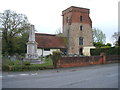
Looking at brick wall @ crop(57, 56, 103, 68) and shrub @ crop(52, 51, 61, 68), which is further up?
shrub @ crop(52, 51, 61, 68)

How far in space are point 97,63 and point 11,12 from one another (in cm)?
2139

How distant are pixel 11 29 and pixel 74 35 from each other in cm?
2029

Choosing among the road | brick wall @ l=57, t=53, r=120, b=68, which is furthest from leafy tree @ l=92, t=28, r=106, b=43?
the road

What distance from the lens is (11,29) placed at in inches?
1262

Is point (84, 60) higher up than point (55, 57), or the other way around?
point (55, 57)

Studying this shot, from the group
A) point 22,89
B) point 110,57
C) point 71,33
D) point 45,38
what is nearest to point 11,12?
point 45,38

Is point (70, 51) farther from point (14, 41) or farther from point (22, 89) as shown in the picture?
point (22, 89)

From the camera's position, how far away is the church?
4459 cm

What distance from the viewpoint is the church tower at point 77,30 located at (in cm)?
4572

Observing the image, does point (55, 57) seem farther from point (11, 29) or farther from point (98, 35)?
point (98, 35)

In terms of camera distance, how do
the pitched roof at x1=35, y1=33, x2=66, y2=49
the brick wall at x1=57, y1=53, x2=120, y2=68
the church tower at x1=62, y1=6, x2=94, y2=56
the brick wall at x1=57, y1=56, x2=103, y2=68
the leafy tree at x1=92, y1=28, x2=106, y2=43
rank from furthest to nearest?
1. the leafy tree at x1=92, y1=28, x2=106, y2=43
2. the church tower at x1=62, y1=6, x2=94, y2=56
3. the pitched roof at x1=35, y1=33, x2=66, y2=49
4. the brick wall at x1=57, y1=53, x2=120, y2=68
5. the brick wall at x1=57, y1=56, x2=103, y2=68

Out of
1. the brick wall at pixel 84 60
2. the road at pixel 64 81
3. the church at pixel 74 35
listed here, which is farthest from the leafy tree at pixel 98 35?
the road at pixel 64 81

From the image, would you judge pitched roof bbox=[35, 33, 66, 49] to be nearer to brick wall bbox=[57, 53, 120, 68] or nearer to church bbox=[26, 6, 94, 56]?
church bbox=[26, 6, 94, 56]

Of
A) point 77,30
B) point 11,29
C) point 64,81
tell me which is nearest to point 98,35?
point 77,30
